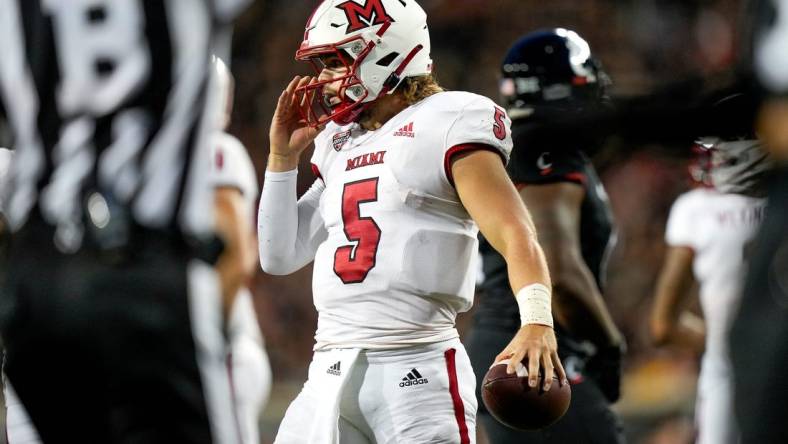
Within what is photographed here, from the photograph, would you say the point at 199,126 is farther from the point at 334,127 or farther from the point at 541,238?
the point at 541,238

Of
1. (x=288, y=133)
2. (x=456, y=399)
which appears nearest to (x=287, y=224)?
(x=288, y=133)

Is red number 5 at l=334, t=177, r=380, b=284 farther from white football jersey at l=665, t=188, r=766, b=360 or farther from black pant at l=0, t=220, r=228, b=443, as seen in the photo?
white football jersey at l=665, t=188, r=766, b=360

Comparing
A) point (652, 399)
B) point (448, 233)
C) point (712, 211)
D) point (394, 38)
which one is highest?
point (394, 38)

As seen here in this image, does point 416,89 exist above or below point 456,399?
above

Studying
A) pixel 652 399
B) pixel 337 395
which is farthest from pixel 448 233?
pixel 652 399

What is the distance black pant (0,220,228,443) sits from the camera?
2.55m

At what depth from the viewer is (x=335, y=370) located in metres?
3.55

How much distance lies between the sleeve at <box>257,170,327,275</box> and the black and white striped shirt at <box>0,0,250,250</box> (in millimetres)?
1210

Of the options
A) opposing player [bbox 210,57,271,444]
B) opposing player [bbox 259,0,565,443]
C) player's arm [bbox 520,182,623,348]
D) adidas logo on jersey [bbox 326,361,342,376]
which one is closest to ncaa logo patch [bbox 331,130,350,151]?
opposing player [bbox 259,0,565,443]

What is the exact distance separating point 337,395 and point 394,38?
1.12 m

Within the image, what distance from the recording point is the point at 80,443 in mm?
2621

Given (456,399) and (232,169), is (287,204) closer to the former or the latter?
(456,399)

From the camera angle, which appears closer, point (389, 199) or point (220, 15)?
point (220, 15)

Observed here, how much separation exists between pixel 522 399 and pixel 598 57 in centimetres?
852
